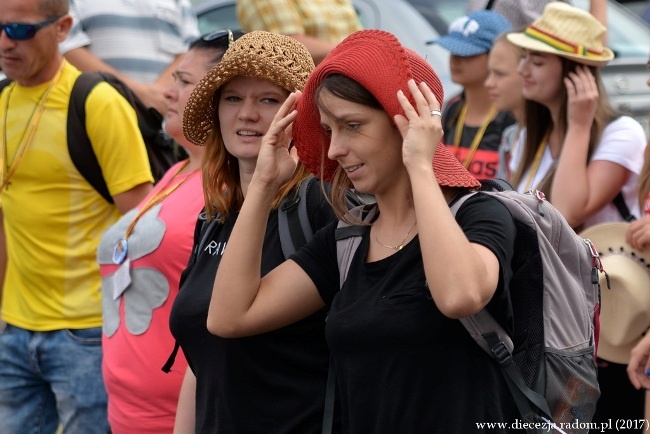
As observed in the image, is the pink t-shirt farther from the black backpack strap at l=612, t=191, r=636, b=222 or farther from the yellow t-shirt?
the black backpack strap at l=612, t=191, r=636, b=222

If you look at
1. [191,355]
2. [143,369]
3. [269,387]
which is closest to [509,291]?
[269,387]

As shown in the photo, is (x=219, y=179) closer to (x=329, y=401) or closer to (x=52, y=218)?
(x=329, y=401)

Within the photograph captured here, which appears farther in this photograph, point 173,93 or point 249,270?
point 173,93

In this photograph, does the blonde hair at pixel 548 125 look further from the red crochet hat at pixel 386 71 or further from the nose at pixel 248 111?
the red crochet hat at pixel 386 71

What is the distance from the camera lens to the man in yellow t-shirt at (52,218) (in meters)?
4.61

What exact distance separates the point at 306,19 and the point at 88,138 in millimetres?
1893

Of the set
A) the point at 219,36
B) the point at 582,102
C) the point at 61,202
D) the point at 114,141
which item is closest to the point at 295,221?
the point at 219,36

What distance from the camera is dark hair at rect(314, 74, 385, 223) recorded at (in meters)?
2.81

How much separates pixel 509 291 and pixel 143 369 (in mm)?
1620

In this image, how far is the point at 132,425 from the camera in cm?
394

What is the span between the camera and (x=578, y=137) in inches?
184

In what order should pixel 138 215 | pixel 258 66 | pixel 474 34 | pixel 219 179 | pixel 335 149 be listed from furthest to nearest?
1. pixel 474 34
2. pixel 138 215
3. pixel 219 179
4. pixel 258 66
5. pixel 335 149

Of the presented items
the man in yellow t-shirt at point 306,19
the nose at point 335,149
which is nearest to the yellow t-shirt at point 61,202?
the man in yellow t-shirt at point 306,19

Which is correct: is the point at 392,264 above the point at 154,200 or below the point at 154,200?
above
